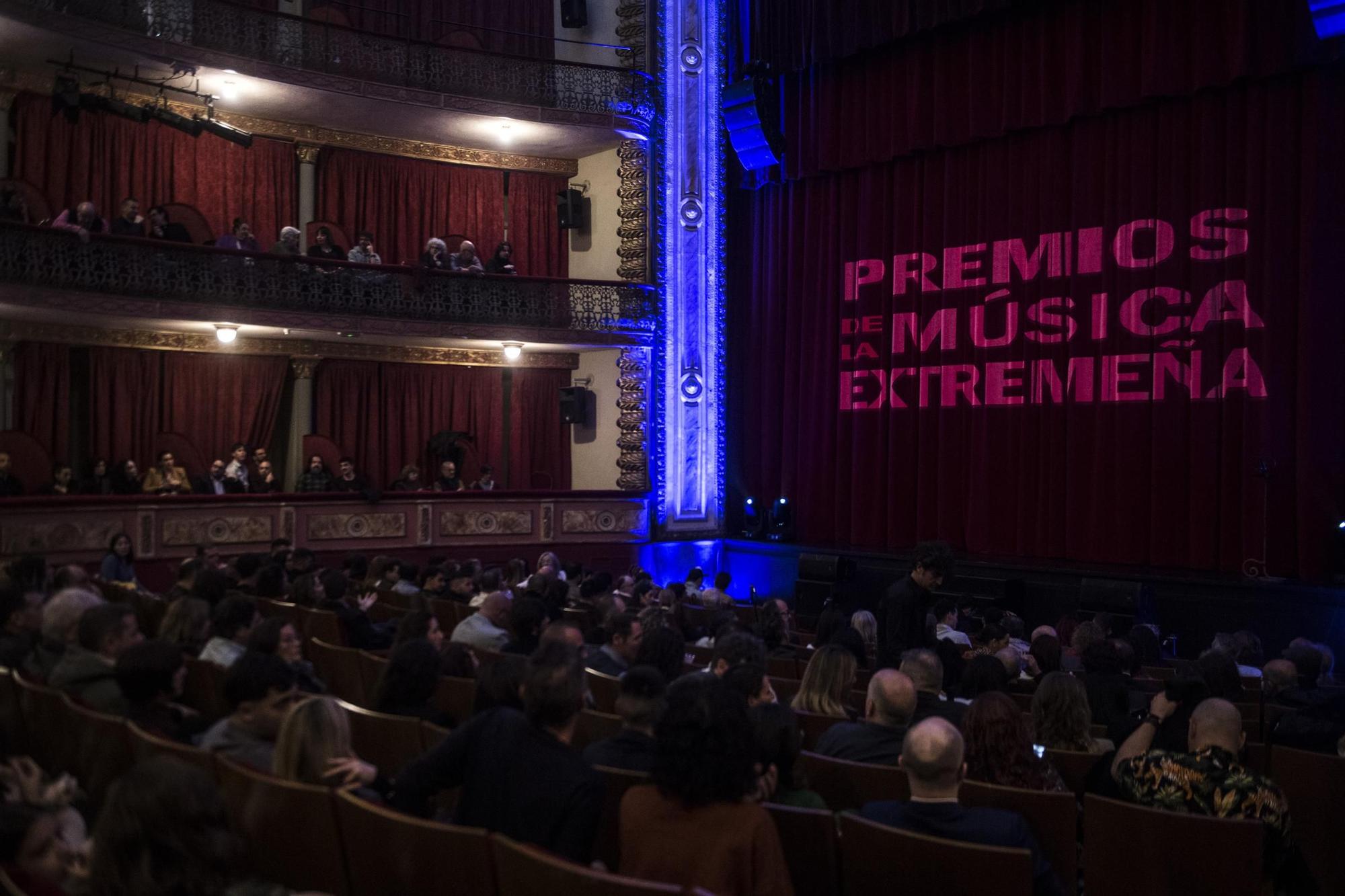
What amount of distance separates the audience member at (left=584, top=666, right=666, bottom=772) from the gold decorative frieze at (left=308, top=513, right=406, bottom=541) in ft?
35.8

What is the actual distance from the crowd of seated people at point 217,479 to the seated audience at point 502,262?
2.71 metres

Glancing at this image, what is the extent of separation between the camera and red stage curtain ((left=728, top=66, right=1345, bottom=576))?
38.3 ft

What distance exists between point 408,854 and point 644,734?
0.95 m

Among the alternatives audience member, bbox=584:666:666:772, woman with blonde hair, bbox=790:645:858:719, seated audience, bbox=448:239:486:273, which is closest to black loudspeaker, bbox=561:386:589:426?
seated audience, bbox=448:239:486:273

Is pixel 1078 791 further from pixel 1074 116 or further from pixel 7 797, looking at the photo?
pixel 1074 116

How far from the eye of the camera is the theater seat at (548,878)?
8.37 ft

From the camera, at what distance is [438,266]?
15.5m

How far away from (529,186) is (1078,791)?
1494 cm

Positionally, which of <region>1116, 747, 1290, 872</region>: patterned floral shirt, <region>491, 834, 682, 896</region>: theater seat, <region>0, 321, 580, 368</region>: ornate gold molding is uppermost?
<region>0, 321, 580, 368</region>: ornate gold molding

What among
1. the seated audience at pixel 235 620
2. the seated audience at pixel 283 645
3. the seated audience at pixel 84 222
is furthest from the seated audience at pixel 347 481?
the seated audience at pixel 283 645

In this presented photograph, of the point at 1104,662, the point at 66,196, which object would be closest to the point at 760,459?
the point at 66,196

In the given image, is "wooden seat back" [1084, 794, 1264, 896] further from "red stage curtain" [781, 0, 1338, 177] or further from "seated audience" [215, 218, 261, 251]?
"seated audience" [215, 218, 261, 251]

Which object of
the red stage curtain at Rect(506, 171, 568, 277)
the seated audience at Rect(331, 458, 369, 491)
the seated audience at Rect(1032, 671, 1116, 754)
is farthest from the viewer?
the red stage curtain at Rect(506, 171, 568, 277)

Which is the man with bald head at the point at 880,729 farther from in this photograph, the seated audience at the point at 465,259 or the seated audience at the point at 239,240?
the seated audience at the point at 465,259
